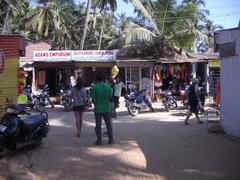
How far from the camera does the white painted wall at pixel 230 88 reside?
39.9 feet

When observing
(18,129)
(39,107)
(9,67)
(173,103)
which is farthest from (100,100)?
(39,107)

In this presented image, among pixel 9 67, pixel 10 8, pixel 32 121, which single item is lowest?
pixel 32 121

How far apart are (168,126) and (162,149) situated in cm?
467

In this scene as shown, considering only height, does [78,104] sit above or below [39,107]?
above

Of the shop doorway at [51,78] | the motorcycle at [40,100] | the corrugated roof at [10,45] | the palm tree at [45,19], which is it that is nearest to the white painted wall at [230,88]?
the corrugated roof at [10,45]

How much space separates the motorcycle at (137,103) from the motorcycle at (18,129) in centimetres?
880

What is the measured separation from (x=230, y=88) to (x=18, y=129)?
228 inches

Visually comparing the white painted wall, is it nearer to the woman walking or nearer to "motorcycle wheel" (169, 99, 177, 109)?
the woman walking

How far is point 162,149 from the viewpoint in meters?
10.7

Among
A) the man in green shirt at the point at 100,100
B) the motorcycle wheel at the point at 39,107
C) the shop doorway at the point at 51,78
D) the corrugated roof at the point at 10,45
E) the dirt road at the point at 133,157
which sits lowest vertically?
the dirt road at the point at 133,157

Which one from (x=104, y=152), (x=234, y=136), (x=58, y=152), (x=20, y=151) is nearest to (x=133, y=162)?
(x=104, y=152)

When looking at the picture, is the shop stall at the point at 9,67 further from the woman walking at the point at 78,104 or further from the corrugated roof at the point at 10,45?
the woman walking at the point at 78,104

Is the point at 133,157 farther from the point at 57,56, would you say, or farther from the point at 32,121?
the point at 57,56

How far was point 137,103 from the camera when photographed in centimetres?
2005
